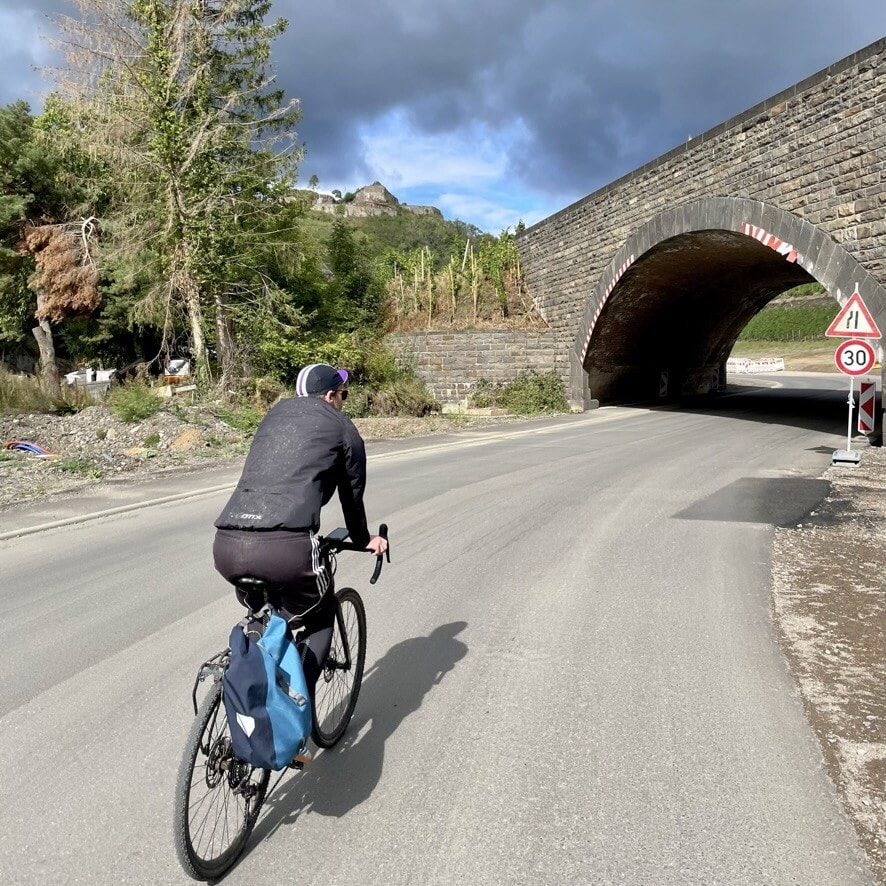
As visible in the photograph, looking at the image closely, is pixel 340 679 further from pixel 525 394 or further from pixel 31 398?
pixel 525 394

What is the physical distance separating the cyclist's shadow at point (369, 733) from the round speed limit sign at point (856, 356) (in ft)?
29.3

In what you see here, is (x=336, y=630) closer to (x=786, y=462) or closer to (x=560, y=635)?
(x=560, y=635)

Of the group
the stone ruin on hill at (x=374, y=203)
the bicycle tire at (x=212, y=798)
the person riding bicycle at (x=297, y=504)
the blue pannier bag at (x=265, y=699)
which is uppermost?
the stone ruin on hill at (x=374, y=203)

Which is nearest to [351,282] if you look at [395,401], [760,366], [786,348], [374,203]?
[395,401]

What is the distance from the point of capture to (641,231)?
1934 centimetres

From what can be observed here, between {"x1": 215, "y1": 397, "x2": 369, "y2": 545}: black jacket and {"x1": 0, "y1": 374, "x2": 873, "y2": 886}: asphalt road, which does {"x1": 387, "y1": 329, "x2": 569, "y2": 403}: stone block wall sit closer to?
{"x1": 0, "y1": 374, "x2": 873, "y2": 886}: asphalt road

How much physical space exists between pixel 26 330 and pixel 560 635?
3255 centimetres

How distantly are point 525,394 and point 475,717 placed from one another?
2022 cm

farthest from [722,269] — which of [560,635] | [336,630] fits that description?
[336,630]

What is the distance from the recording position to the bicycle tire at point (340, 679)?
315 centimetres

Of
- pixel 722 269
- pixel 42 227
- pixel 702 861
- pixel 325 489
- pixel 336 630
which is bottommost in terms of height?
pixel 702 861

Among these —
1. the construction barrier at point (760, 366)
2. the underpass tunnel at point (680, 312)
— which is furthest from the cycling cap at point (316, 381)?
the construction barrier at point (760, 366)

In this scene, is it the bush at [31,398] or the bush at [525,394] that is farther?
the bush at [525,394]

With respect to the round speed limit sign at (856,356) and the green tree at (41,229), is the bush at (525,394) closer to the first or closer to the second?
the round speed limit sign at (856,356)
